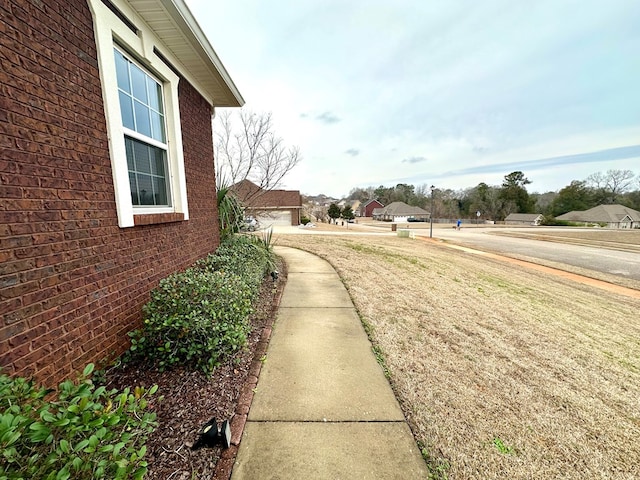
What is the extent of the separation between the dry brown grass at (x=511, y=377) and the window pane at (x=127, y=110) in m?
3.88

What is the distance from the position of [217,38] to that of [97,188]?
6.99m

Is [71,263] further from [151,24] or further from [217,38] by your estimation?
[217,38]

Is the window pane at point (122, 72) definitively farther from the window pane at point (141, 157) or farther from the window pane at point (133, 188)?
the window pane at point (133, 188)

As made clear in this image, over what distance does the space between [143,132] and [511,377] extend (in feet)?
16.6

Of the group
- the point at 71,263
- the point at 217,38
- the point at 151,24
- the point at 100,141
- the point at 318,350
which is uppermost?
the point at 217,38

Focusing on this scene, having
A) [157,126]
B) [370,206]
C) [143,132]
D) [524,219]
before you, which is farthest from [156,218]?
[370,206]

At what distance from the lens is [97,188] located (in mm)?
2262

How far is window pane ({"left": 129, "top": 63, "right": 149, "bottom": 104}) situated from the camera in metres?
2.92

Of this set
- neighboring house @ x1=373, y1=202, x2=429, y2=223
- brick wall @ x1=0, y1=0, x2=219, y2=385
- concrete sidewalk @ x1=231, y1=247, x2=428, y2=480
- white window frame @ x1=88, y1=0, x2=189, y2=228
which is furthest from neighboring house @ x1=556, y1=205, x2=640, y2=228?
brick wall @ x1=0, y1=0, x2=219, y2=385

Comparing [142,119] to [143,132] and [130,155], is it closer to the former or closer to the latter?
[143,132]

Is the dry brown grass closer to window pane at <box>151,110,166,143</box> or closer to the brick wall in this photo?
the brick wall

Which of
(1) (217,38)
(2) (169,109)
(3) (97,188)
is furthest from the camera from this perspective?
(1) (217,38)

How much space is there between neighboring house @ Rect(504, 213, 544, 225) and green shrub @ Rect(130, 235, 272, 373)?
6628 centimetres

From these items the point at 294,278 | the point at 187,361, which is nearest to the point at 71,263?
the point at 187,361
